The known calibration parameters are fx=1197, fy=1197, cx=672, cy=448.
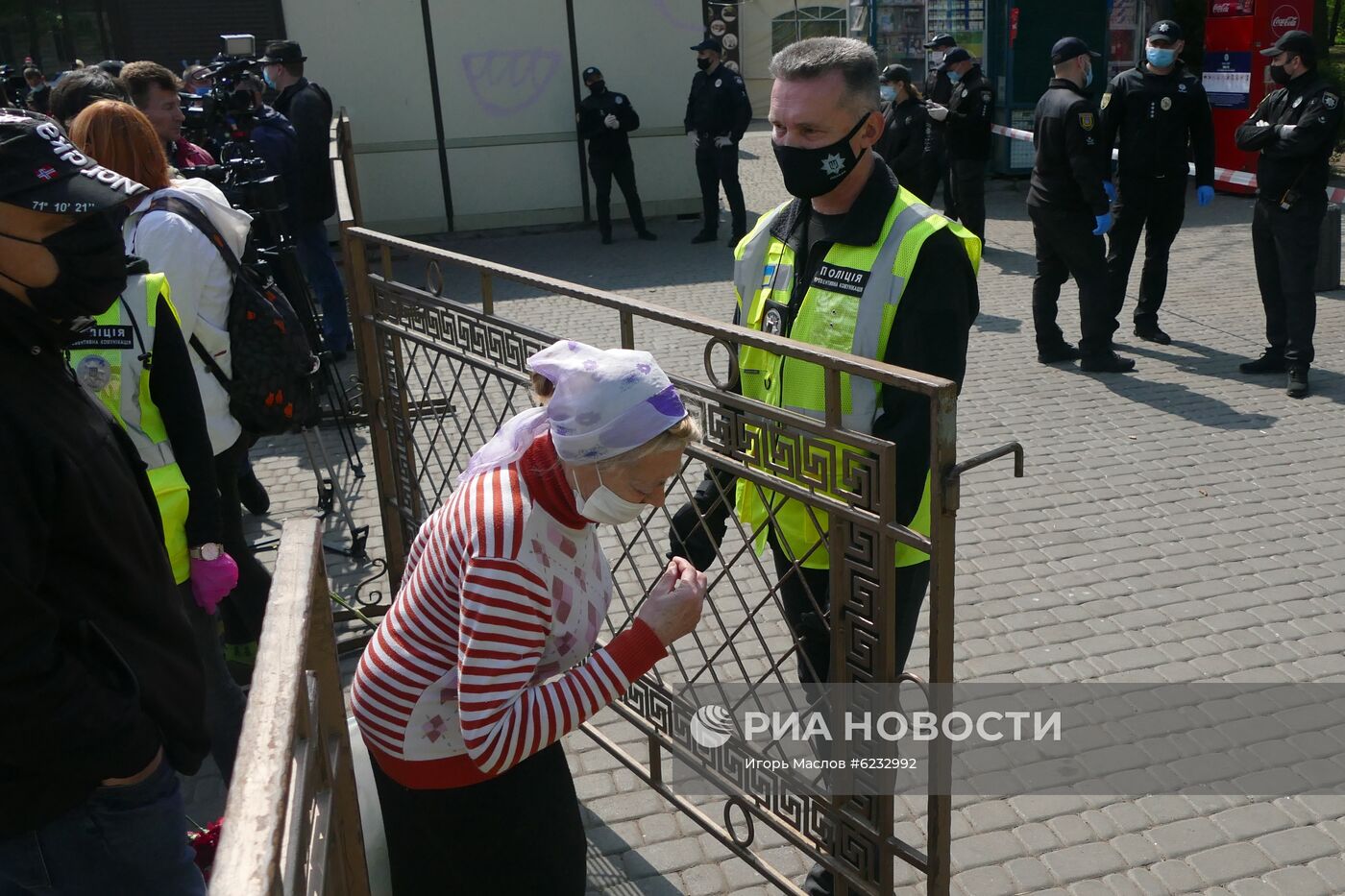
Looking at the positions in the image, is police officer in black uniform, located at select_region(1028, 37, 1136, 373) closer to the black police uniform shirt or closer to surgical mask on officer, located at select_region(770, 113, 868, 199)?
the black police uniform shirt

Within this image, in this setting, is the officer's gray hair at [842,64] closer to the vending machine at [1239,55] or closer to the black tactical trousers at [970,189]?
the black tactical trousers at [970,189]

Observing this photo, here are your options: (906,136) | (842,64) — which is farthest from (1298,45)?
(842,64)

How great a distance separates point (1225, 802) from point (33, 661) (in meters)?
3.19

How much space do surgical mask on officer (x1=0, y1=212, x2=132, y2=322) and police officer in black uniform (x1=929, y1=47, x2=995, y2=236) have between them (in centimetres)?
937

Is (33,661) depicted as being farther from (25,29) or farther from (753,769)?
(25,29)

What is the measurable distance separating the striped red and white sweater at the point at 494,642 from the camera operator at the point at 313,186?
6681 mm

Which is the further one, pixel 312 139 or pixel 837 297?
pixel 312 139

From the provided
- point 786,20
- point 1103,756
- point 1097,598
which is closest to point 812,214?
point 1103,756

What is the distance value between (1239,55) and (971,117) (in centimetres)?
489

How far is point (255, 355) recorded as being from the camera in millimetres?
3678

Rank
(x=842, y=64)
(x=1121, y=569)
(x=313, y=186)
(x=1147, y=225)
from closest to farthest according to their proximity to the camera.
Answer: (x=842, y=64)
(x=1121, y=569)
(x=1147, y=225)
(x=313, y=186)

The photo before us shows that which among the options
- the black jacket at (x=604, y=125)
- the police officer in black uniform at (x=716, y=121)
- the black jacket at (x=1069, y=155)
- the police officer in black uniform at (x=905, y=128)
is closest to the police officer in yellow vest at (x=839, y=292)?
the black jacket at (x=1069, y=155)

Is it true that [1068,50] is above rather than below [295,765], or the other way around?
above

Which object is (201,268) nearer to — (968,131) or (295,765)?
(295,765)
